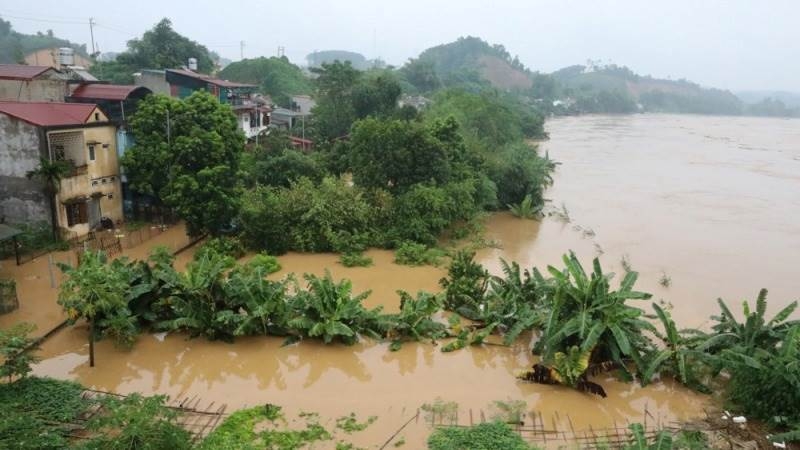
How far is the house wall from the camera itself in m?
17.9

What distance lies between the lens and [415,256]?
18.4 metres

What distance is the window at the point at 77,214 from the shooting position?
18016mm

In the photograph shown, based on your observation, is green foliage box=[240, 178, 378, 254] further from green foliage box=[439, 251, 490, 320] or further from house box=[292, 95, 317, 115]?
house box=[292, 95, 317, 115]

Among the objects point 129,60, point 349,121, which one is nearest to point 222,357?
point 349,121

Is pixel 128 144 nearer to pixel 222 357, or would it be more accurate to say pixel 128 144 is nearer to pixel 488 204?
pixel 222 357

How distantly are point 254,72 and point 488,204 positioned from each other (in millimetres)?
34669

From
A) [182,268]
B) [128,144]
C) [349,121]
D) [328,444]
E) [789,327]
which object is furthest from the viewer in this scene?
[349,121]

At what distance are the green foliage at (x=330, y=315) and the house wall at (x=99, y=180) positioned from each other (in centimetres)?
948

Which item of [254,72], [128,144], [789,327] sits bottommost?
[789,327]

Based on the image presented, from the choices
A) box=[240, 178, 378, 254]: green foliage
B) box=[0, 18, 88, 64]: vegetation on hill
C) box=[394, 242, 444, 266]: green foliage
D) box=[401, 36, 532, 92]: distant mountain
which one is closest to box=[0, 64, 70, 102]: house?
box=[240, 178, 378, 254]: green foliage

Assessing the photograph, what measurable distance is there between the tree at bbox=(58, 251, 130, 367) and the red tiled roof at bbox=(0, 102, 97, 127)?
741 cm

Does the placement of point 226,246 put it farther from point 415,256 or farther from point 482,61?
point 482,61

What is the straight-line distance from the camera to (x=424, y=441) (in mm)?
9133

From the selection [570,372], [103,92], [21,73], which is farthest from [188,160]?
[570,372]
